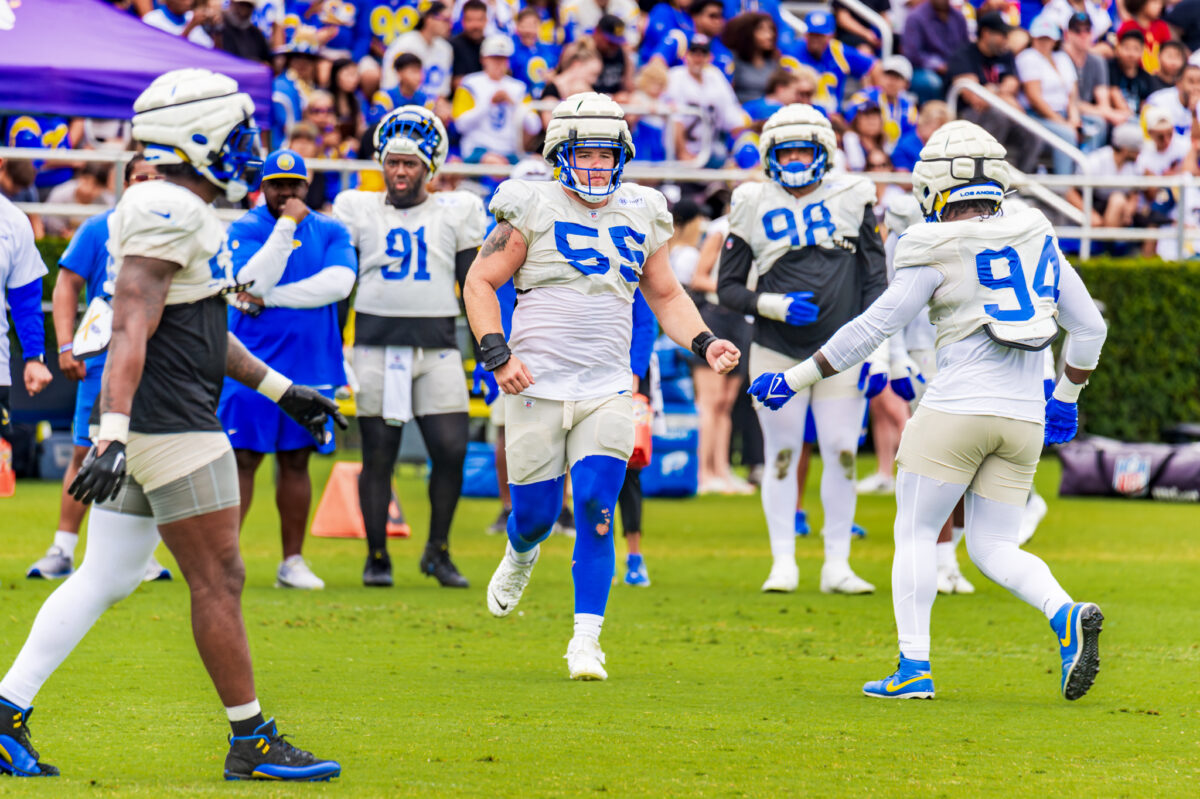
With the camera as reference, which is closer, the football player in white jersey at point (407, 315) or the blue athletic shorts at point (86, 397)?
the blue athletic shorts at point (86, 397)

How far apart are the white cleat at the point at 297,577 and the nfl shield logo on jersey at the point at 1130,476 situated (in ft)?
24.7

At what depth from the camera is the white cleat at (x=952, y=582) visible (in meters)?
8.70

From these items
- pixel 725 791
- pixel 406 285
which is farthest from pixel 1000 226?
pixel 406 285

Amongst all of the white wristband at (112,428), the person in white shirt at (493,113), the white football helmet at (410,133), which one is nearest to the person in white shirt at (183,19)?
the person in white shirt at (493,113)

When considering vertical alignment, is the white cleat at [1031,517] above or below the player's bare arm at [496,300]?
below

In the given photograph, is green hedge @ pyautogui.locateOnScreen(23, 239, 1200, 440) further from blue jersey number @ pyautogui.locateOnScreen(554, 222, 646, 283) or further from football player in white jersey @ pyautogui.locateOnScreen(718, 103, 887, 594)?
blue jersey number @ pyautogui.locateOnScreen(554, 222, 646, 283)

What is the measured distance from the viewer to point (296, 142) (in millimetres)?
14133

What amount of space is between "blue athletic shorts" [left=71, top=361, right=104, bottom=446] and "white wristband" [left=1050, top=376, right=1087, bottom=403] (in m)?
3.57

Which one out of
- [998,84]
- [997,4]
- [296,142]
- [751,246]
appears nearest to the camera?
[751,246]

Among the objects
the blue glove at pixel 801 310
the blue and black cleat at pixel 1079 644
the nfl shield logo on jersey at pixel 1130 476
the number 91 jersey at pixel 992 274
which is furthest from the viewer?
the nfl shield logo on jersey at pixel 1130 476

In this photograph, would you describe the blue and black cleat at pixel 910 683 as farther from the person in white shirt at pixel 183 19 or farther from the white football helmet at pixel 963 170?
the person in white shirt at pixel 183 19

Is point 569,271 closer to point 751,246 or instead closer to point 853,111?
point 751,246

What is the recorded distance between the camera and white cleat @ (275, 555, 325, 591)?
859 cm

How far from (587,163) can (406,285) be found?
2.66 meters
